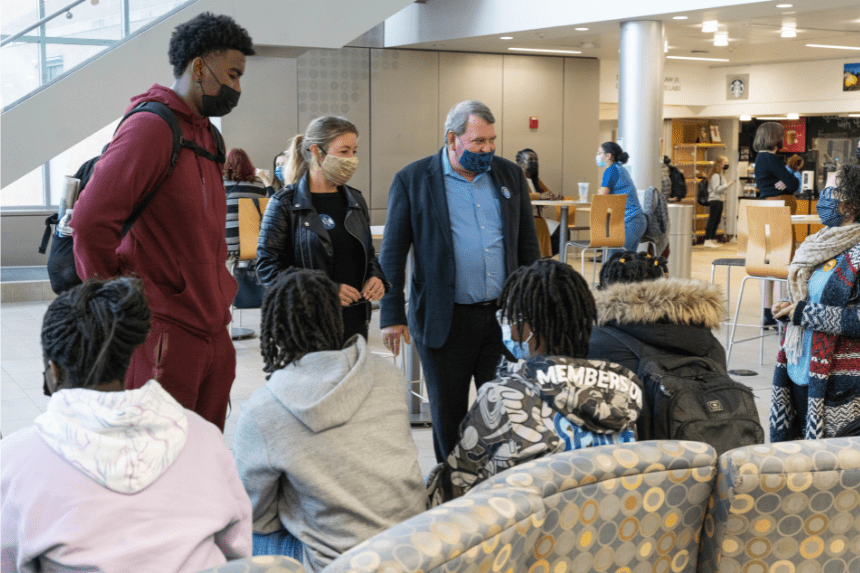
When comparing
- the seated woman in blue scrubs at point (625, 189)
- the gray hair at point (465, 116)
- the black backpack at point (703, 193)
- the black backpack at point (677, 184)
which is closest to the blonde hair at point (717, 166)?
the black backpack at point (703, 193)

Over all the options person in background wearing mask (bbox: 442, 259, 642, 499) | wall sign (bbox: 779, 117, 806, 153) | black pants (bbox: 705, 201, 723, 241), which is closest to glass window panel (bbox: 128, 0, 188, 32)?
person in background wearing mask (bbox: 442, 259, 642, 499)

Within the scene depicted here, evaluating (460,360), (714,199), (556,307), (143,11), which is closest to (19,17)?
(143,11)

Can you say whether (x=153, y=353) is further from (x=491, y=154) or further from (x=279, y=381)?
(x=491, y=154)

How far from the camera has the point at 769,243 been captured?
6156mm

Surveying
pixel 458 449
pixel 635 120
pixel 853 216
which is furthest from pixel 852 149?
pixel 458 449

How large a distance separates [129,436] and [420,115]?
461 inches

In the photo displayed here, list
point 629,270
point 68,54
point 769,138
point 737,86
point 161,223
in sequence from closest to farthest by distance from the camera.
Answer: point 161,223 < point 629,270 < point 68,54 < point 769,138 < point 737,86

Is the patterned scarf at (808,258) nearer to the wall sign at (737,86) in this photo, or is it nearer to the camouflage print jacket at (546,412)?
the camouflage print jacket at (546,412)

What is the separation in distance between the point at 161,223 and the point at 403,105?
10808mm

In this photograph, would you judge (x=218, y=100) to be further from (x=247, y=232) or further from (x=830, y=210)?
(x=247, y=232)

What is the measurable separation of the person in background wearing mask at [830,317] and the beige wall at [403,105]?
29.6ft

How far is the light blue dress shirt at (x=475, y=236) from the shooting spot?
318 centimetres

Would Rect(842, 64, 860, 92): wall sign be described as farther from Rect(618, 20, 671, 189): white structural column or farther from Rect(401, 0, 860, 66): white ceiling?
Rect(618, 20, 671, 189): white structural column

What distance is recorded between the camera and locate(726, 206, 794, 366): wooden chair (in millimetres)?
6094
